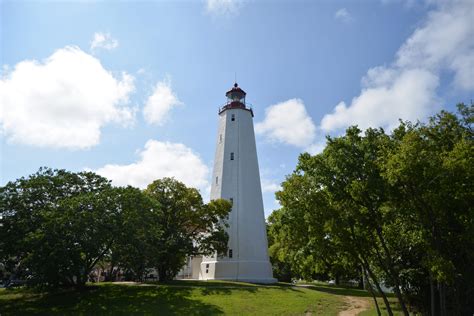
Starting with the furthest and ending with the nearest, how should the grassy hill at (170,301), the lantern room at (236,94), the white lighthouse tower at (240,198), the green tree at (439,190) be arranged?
the lantern room at (236,94), the white lighthouse tower at (240,198), the grassy hill at (170,301), the green tree at (439,190)

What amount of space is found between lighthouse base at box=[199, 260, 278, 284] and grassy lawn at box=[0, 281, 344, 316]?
568cm

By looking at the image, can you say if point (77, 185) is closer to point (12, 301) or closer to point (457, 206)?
point (12, 301)

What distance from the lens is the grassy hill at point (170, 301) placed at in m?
20.7

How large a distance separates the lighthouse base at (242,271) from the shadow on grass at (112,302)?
730 centimetres

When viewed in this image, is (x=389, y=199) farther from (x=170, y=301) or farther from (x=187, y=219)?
(x=187, y=219)

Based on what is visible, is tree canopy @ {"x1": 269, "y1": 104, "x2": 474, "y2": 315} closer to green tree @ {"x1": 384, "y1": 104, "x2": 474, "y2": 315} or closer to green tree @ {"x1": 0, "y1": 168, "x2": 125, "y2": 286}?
green tree @ {"x1": 384, "y1": 104, "x2": 474, "y2": 315}

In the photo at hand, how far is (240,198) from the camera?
34.1m

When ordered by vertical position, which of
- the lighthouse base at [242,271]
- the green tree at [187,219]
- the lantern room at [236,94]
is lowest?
the lighthouse base at [242,271]

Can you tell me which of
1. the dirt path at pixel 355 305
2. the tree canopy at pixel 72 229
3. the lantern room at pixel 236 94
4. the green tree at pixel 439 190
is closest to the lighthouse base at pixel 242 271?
the tree canopy at pixel 72 229

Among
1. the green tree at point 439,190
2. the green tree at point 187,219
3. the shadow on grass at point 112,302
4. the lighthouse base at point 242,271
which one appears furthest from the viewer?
the lighthouse base at point 242,271

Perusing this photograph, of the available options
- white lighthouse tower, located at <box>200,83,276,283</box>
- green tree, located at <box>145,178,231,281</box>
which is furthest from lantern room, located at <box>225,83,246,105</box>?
green tree, located at <box>145,178,231,281</box>

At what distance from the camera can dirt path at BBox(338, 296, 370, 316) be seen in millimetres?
19870

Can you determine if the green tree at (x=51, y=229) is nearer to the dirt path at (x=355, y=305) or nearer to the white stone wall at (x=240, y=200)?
the white stone wall at (x=240, y=200)

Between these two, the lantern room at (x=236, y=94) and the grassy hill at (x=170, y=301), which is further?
the lantern room at (x=236, y=94)
